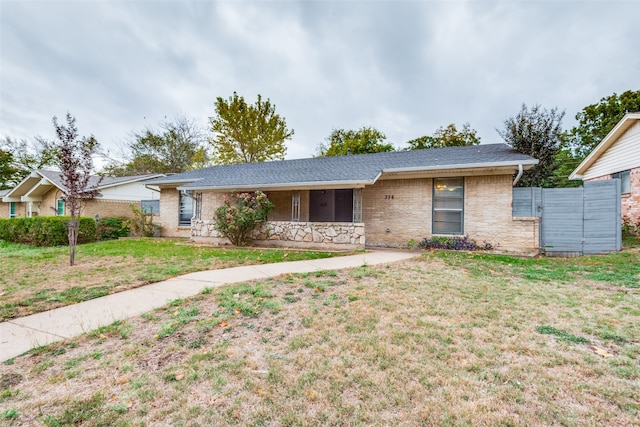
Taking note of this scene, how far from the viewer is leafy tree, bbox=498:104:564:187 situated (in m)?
12.6

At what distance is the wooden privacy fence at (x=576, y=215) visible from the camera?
8.21 m

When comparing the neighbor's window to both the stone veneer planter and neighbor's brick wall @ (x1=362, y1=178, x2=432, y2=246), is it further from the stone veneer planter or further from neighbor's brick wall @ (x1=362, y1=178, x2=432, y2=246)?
neighbor's brick wall @ (x1=362, y1=178, x2=432, y2=246)

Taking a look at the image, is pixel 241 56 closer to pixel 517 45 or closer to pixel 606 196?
Answer: pixel 517 45

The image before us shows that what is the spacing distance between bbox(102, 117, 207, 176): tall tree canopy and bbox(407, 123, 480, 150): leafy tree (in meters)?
22.7

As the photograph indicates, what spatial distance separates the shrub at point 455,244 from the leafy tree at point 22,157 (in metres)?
37.2

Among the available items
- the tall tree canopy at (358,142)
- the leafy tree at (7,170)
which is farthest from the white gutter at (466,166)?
the leafy tree at (7,170)

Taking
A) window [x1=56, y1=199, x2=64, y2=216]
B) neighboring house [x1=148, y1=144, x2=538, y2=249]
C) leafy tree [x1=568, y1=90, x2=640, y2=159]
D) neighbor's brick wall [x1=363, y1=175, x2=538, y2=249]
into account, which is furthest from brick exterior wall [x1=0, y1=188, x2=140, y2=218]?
leafy tree [x1=568, y1=90, x2=640, y2=159]

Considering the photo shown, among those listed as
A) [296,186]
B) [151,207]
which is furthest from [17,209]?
[296,186]

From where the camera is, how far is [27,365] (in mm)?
2566

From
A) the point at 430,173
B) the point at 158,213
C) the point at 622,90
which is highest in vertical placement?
the point at 622,90

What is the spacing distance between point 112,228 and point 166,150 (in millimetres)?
17749

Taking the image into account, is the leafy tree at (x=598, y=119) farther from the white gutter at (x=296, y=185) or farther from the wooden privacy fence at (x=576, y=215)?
the white gutter at (x=296, y=185)

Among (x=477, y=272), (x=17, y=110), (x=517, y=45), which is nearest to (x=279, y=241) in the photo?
(x=477, y=272)

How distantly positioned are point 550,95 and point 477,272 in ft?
49.2
